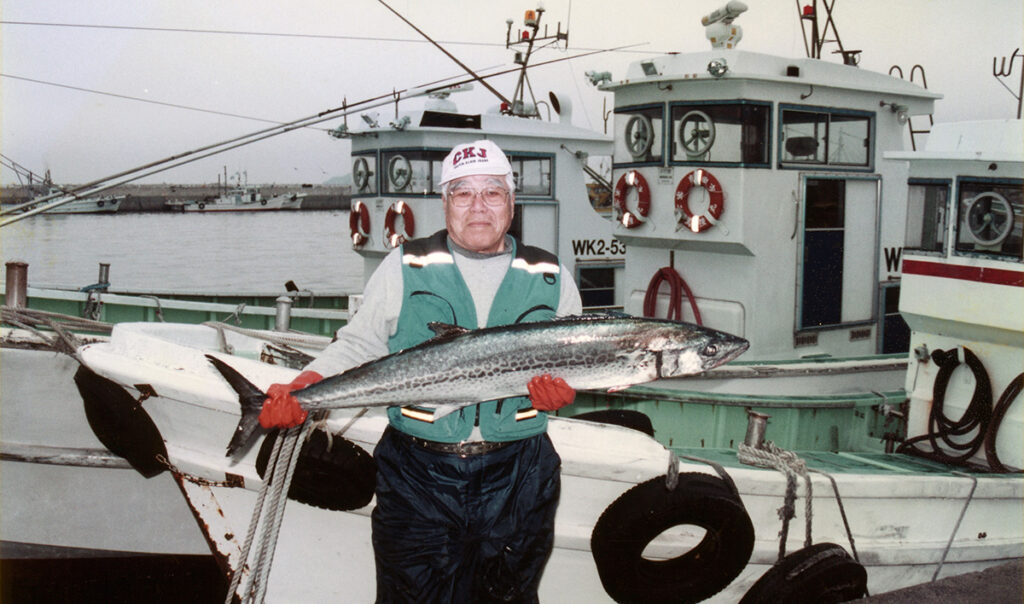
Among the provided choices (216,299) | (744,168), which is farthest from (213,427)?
(216,299)

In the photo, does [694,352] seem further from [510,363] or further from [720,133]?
[720,133]

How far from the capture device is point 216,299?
611 inches

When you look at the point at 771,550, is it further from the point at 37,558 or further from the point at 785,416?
the point at 37,558

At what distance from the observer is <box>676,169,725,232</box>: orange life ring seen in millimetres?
7168

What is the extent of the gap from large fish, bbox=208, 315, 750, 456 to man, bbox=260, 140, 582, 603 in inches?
8.0

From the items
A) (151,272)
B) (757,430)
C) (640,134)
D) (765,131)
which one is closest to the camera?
(757,430)

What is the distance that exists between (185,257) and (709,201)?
4562 cm

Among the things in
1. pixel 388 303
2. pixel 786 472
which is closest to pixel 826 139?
pixel 786 472

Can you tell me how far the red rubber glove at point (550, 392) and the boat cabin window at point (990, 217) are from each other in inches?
133

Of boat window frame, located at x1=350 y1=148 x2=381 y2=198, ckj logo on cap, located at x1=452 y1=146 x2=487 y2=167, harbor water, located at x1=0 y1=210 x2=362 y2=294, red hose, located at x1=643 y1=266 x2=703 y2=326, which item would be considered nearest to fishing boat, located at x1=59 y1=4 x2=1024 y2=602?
red hose, located at x1=643 y1=266 x2=703 y2=326

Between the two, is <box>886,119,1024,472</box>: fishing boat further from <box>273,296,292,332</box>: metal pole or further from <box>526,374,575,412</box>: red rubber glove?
<box>273,296,292,332</box>: metal pole

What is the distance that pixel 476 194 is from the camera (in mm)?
3084

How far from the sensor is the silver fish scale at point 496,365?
113 inches

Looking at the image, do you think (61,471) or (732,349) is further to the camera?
(61,471)
